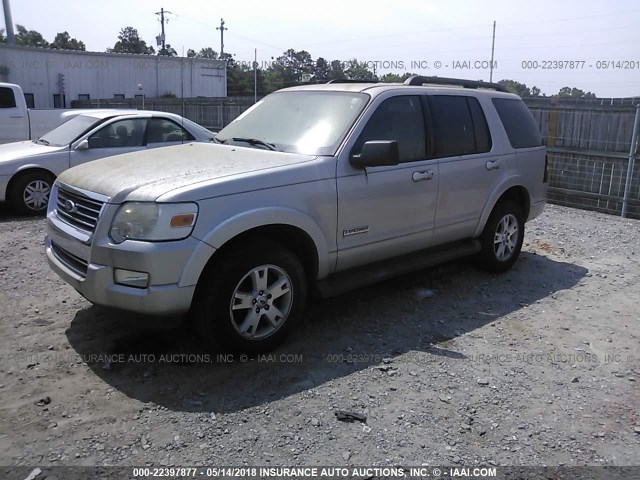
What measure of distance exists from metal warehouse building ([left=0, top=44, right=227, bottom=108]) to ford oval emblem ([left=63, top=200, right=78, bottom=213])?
27.7 metres

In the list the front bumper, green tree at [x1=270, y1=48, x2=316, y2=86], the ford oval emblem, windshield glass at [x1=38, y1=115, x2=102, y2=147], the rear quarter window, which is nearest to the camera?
the front bumper

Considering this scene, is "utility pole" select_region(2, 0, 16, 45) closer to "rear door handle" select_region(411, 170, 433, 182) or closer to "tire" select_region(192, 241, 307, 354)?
"rear door handle" select_region(411, 170, 433, 182)

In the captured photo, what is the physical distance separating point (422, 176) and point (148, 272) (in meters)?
2.56

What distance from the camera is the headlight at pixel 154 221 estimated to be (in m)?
3.59

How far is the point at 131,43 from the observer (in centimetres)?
11300

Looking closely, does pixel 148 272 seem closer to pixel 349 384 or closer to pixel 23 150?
pixel 349 384

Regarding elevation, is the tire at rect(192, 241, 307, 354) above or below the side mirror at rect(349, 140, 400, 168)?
below

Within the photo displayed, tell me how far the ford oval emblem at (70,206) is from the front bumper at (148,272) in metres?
0.46

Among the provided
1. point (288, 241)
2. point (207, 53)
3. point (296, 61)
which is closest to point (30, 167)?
point (288, 241)

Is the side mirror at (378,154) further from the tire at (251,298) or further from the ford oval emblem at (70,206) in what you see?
the ford oval emblem at (70,206)

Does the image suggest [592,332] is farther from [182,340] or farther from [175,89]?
[175,89]

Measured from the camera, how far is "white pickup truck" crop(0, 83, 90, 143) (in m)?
11.6

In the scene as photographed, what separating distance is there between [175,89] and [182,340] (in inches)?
A: 1513

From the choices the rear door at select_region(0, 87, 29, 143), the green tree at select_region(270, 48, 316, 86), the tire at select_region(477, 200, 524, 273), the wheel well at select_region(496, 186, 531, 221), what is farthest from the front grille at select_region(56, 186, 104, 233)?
the green tree at select_region(270, 48, 316, 86)
